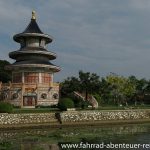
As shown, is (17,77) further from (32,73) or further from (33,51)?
(33,51)

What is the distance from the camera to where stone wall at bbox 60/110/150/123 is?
47812 millimetres

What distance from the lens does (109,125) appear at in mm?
47844

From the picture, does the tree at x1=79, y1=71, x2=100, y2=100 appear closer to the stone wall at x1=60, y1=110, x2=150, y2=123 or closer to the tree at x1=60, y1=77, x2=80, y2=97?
the tree at x1=60, y1=77, x2=80, y2=97

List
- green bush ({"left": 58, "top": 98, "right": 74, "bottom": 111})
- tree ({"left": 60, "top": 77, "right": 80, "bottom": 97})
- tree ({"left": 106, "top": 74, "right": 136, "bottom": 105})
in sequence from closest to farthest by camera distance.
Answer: green bush ({"left": 58, "top": 98, "right": 74, "bottom": 111})
tree ({"left": 60, "top": 77, "right": 80, "bottom": 97})
tree ({"left": 106, "top": 74, "right": 136, "bottom": 105})

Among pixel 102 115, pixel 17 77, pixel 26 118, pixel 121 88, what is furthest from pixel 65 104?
pixel 121 88

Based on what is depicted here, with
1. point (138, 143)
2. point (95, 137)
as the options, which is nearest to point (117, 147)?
point (138, 143)

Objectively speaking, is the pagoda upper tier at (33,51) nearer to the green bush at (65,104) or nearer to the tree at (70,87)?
the tree at (70,87)

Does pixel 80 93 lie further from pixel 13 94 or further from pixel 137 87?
pixel 137 87

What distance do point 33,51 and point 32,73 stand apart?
3.47 meters

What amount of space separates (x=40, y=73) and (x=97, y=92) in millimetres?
12569

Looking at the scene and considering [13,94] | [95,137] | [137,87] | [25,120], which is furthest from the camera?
[137,87]

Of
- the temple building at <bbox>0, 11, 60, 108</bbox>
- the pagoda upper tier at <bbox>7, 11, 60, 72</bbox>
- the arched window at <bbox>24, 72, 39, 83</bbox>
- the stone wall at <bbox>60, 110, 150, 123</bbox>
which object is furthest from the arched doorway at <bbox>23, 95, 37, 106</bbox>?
the stone wall at <bbox>60, 110, 150, 123</bbox>

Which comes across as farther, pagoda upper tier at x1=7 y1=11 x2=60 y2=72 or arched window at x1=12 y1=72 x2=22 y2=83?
arched window at x1=12 y1=72 x2=22 y2=83

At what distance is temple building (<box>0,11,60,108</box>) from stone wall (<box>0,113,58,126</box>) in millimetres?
13686
